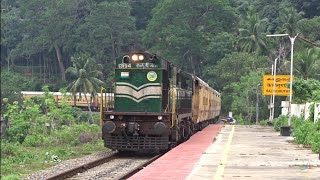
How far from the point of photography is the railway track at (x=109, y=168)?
1419cm

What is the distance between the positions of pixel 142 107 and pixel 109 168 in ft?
13.5

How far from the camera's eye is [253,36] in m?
73.8

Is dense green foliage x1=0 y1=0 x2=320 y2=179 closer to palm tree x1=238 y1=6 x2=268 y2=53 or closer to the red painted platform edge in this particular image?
palm tree x1=238 y1=6 x2=268 y2=53

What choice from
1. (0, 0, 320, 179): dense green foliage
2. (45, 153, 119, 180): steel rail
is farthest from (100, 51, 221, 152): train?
(0, 0, 320, 179): dense green foliage

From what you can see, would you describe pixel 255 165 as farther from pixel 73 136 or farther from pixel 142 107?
pixel 73 136

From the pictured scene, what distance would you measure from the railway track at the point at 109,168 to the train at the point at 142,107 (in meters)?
0.57

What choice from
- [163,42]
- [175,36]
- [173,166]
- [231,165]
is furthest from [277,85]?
[173,166]

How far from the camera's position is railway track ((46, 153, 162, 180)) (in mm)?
14193

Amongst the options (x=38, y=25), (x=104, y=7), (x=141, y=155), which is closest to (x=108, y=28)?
(x=104, y=7)

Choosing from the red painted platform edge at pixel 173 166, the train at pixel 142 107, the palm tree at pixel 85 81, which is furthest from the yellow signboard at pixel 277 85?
the red painted platform edge at pixel 173 166

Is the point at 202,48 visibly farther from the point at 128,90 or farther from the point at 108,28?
the point at 128,90

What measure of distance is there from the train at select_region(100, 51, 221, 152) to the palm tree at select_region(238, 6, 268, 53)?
177 ft

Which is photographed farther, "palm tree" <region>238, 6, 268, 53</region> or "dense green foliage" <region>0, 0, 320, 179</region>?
"palm tree" <region>238, 6, 268, 53</region>

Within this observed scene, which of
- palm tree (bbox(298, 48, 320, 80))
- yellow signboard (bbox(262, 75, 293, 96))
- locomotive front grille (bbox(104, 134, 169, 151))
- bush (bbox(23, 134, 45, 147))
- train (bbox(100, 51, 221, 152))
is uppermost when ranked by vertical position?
palm tree (bbox(298, 48, 320, 80))
